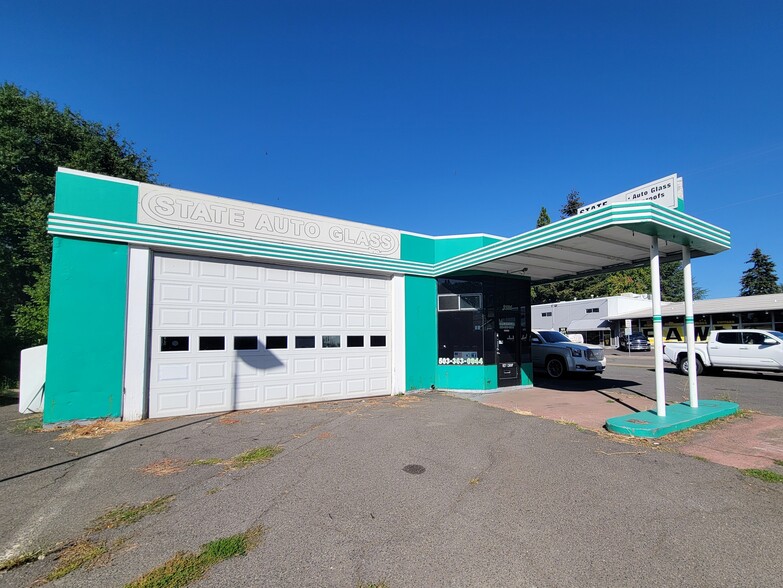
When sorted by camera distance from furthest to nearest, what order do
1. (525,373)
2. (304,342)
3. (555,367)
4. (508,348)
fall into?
(555,367)
(525,373)
(508,348)
(304,342)

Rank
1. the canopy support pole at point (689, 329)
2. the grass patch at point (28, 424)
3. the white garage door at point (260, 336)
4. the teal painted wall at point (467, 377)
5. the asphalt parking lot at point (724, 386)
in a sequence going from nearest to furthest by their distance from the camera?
the grass patch at point (28, 424) < the canopy support pole at point (689, 329) < the white garage door at point (260, 336) < the asphalt parking lot at point (724, 386) < the teal painted wall at point (467, 377)

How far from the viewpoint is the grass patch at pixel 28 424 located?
24.0 feet

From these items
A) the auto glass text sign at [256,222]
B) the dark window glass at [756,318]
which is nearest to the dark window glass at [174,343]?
the auto glass text sign at [256,222]

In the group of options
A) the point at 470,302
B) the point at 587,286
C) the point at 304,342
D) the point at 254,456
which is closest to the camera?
the point at 254,456

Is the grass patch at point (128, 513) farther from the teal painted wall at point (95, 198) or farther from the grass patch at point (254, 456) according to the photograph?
the teal painted wall at point (95, 198)

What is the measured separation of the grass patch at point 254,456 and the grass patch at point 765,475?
20.2 feet

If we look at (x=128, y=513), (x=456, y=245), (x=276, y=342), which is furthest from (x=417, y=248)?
(x=128, y=513)

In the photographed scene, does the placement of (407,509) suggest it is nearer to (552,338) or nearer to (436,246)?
(436,246)

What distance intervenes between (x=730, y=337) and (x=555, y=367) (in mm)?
6623

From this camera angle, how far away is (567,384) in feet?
42.7

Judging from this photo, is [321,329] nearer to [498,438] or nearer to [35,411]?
[498,438]

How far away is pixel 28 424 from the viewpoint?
782 centimetres

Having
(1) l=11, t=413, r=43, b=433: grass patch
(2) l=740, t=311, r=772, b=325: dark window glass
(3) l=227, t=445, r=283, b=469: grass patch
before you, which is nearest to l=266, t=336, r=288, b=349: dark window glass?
(3) l=227, t=445, r=283, b=469: grass patch

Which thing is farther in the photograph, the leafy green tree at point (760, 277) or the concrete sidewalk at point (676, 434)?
the leafy green tree at point (760, 277)
